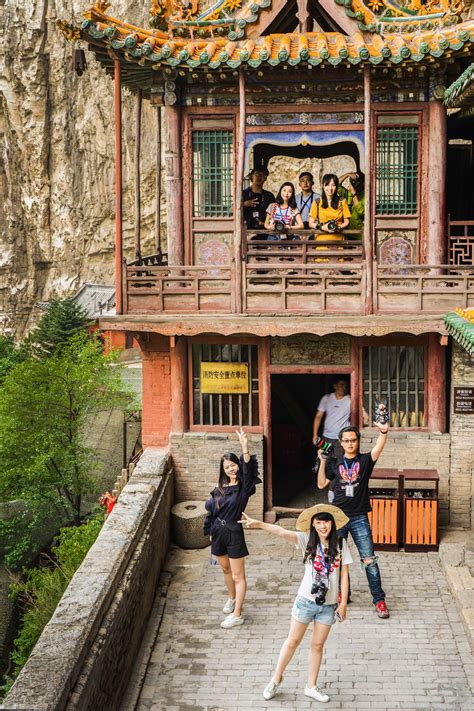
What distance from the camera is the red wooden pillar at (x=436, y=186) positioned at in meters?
12.1

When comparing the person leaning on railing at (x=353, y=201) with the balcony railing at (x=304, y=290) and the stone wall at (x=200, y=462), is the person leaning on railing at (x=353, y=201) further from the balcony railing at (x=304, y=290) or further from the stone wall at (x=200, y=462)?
the stone wall at (x=200, y=462)

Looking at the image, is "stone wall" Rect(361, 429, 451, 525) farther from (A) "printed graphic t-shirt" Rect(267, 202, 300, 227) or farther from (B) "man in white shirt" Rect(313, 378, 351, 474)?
(A) "printed graphic t-shirt" Rect(267, 202, 300, 227)

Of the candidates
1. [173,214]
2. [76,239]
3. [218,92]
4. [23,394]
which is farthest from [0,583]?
[76,239]

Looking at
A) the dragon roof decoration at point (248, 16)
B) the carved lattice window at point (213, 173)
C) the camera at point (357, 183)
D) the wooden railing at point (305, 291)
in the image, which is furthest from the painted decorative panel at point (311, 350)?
the dragon roof decoration at point (248, 16)

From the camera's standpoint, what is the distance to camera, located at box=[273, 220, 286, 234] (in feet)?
40.4

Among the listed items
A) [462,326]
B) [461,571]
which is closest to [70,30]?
[462,326]

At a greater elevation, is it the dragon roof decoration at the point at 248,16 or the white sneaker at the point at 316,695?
the dragon roof decoration at the point at 248,16

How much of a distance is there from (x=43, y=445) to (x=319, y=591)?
12600 millimetres

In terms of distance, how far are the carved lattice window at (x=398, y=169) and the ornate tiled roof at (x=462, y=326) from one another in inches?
92.3

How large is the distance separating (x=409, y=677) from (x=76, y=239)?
38391 mm

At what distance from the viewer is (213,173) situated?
12844 millimetres

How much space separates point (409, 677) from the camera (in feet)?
27.0

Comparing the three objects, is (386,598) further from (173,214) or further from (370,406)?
(173,214)

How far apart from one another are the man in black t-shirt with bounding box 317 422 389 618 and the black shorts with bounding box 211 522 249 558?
43.6 inches
